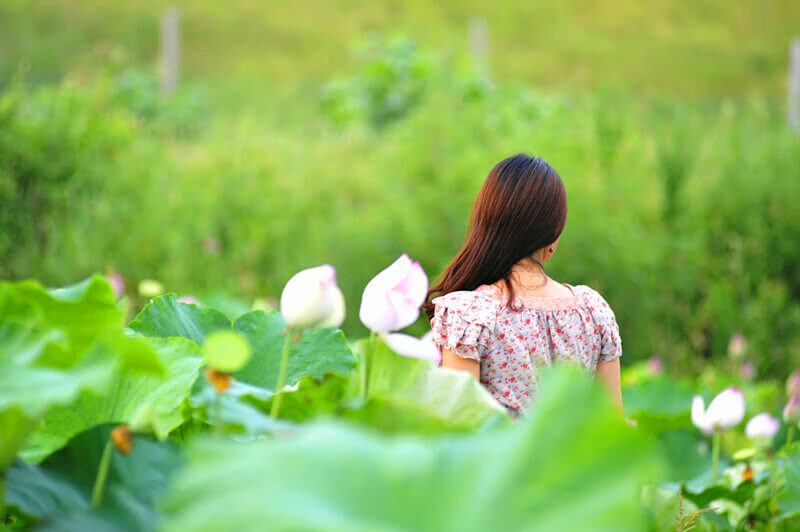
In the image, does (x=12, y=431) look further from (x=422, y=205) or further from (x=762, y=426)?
(x=422, y=205)

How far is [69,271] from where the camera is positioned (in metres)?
4.01

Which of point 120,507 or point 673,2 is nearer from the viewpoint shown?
point 120,507

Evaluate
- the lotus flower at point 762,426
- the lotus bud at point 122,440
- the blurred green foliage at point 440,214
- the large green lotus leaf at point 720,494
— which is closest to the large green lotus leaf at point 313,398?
the lotus bud at point 122,440

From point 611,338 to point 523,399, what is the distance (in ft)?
0.66

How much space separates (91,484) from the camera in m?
0.65

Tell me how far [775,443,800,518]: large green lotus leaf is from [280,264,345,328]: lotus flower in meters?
0.92

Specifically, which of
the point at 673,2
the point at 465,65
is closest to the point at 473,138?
the point at 465,65

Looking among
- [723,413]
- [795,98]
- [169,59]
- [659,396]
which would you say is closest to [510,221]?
[723,413]

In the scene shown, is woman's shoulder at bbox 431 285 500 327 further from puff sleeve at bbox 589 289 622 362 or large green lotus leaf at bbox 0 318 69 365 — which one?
large green lotus leaf at bbox 0 318 69 365

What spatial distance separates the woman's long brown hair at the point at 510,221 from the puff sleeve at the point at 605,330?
5.7 inches

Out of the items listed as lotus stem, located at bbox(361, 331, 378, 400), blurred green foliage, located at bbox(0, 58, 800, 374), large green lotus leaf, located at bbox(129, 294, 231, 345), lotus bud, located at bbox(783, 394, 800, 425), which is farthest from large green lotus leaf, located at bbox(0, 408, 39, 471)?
blurred green foliage, located at bbox(0, 58, 800, 374)

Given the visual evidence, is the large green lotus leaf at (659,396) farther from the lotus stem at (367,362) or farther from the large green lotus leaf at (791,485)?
the lotus stem at (367,362)

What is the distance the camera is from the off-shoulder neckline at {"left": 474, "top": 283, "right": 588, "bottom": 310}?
145 centimetres

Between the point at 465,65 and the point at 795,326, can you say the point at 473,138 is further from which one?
the point at 465,65
